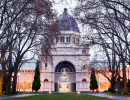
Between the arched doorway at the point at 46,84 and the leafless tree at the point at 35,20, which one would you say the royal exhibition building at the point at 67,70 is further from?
the leafless tree at the point at 35,20

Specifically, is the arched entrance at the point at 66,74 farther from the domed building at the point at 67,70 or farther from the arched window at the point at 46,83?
the arched window at the point at 46,83

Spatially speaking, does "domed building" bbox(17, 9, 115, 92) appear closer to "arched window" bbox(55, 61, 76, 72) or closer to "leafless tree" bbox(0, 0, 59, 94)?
"arched window" bbox(55, 61, 76, 72)

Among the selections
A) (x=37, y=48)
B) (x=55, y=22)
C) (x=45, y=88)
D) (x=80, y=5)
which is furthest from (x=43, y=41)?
(x=45, y=88)

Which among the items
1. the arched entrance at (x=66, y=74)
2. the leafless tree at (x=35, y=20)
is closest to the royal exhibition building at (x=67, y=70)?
the arched entrance at (x=66, y=74)

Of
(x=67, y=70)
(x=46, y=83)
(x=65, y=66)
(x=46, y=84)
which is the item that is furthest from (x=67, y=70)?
(x=46, y=84)

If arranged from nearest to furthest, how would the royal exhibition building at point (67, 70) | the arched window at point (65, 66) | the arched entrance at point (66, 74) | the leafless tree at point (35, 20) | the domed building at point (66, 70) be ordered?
the leafless tree at point (35, 20)
the royal exhibition building at point (67, 70)
the domed building at point (66, 70)
the arched entrance at point (66, 74)
the arched window at point (65, 66)

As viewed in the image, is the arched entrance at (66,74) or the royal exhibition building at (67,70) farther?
the arched entrance at (66,74)

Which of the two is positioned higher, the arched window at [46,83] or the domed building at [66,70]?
the domed building at [66,70]

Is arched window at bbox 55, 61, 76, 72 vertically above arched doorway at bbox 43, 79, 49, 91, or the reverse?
arched window at bbox 55, 61, 76, 72

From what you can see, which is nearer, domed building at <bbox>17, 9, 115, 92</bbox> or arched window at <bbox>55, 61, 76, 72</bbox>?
domed building at <bbox>17, 9, 115, 92</bbox>

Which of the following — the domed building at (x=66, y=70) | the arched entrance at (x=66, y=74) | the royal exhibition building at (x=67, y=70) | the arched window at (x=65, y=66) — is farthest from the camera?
the arched window at (x=65, y=66)

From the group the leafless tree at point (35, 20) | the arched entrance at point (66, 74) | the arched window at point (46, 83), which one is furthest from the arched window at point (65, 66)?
the leafless tree at point (35, 20)

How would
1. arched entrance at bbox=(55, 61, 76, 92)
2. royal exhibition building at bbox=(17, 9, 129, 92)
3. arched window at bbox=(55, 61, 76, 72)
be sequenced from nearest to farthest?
royal exhibition building at bbox=(17, 9, 129, 92), arched entrance at bbox=(55, 61, 76, 92), arched window at bbox=(55, 61, 76, 72)

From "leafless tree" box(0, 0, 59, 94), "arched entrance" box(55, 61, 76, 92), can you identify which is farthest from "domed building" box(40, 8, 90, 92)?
"leafless tree" box(0, 0, 59, 94)
